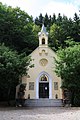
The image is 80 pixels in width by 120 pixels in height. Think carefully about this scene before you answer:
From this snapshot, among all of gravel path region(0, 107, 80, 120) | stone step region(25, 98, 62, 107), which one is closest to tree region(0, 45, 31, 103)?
stone step region(25, 98, 62, 107)

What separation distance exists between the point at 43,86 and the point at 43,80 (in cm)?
83

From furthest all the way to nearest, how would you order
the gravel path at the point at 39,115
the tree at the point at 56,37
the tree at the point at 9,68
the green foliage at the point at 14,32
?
the tree at the point at 56,37 → the green foliage at the point at 14,32 → the tree at the point at 9,68 → the gravel path at the point at 39,115

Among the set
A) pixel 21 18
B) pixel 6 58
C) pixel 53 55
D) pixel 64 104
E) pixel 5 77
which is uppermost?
pixel 21 18

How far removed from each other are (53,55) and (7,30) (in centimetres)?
865

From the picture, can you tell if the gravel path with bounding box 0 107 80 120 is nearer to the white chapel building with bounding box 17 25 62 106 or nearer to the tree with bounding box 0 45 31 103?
the tree with bounding box 0 45 31 103

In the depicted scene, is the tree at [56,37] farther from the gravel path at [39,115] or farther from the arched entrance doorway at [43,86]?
the gravel path at [39,115]

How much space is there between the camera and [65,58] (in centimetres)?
2383

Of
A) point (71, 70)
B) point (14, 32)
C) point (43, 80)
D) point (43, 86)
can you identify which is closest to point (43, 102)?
point (43, 86)

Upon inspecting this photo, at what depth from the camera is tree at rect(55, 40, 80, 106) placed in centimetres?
2311

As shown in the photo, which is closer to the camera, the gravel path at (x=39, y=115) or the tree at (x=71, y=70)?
the gravel path at (x=39, y=115)

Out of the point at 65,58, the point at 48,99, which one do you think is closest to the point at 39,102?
the point at 48,99

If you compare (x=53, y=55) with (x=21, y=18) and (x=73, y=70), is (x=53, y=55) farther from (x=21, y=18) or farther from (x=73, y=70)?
(x=21, y=18)

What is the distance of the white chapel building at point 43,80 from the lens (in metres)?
28.0

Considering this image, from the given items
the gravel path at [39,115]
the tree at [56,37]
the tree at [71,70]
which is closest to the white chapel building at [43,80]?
the tree at [71,70]
